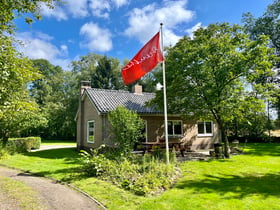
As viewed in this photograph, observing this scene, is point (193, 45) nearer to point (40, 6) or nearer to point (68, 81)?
point (40, 6)


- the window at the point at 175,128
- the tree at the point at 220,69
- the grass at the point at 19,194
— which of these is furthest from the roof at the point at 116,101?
the grass at the point at 19,194

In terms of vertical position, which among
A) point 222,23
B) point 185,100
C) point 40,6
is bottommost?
point 185,100

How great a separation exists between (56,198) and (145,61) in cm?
608

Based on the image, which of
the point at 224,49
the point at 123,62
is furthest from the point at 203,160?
the point at 123,62

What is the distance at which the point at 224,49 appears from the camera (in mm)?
10195

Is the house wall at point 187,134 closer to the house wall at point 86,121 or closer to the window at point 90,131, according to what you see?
the house wall at point 86,121

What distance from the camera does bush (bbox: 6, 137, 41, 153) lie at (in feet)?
52.8

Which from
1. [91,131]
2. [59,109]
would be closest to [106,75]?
[59,109]

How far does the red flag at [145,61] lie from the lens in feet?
25.6

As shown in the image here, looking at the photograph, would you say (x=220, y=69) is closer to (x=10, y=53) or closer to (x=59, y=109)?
(x=10, y=53)

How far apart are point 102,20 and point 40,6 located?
8.14m

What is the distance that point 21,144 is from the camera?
18000 millimetres

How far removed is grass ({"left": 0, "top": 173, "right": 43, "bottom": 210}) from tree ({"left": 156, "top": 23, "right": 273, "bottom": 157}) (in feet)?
29.2

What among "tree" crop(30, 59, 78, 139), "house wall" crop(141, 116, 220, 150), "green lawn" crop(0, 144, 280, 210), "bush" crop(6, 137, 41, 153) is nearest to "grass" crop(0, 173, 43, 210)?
"green lawn" crop(0, 144, 280, 210)
